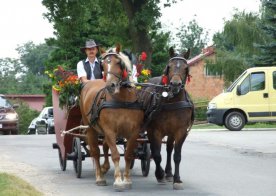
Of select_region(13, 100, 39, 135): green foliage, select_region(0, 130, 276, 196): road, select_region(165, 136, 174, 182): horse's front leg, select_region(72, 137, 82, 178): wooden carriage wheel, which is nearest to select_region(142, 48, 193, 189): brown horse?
select_region(165, 136, 174, 182): horse's front leg

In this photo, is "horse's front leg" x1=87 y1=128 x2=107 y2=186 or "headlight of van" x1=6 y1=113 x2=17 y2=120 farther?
"headlight of van" x1=6 y1=113 x2=17 y2=120

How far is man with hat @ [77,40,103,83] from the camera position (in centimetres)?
1356

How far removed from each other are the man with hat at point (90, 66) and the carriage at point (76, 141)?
0.58 metres

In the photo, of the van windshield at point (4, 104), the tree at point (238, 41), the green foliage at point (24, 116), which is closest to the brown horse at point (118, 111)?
the van windshield at point (4, 104)

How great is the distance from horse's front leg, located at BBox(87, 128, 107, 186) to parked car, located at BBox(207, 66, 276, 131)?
656 inches

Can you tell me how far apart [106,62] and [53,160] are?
237 inches

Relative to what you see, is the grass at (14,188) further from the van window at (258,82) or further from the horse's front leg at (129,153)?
the van window at (258,82)

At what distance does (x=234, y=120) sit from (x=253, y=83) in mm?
1575

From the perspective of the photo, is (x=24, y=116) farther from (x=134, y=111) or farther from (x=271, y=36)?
(x=134, y=111)

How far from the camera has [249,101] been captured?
95.3 feet

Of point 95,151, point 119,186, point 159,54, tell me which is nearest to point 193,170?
point 95,151

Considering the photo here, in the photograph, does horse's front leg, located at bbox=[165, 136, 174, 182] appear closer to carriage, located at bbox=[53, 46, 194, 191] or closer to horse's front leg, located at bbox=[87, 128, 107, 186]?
carriage, located at bbox=[53, 46, 194, 191]

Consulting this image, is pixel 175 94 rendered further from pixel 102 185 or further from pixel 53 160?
pixel 53 160

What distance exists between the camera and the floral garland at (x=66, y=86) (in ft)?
45.3
